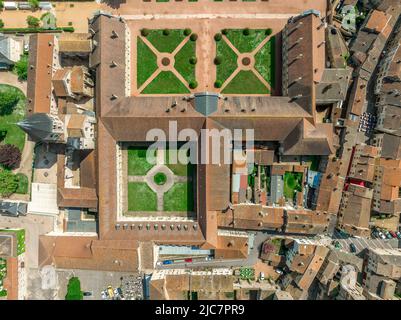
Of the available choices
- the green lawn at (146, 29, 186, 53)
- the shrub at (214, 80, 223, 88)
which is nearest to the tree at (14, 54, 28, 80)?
the green lawn at (146, 29, 186, 53)

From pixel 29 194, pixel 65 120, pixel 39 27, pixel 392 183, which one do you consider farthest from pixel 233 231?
pixel 39 27

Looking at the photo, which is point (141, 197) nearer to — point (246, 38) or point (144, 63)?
point (144, 63)

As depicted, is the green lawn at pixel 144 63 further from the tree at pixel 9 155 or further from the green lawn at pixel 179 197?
the tree at pixel 9 155

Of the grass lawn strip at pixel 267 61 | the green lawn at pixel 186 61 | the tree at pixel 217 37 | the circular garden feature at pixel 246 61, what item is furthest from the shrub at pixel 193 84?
the grass lawn strip at pixel 267 61

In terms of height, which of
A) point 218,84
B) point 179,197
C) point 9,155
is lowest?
point 179,197

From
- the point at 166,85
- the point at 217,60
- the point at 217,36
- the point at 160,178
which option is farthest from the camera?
the point at 160,178

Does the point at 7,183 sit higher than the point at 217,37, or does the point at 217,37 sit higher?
the point at 217,37

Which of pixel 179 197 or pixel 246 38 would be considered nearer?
pixel 246 38

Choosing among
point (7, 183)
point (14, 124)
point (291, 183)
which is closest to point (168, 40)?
point (14, 124)
